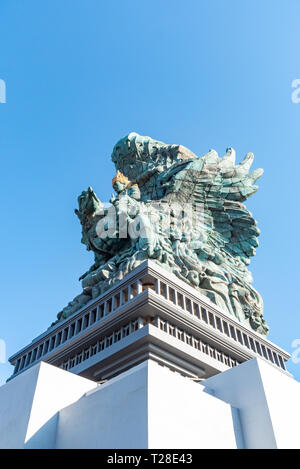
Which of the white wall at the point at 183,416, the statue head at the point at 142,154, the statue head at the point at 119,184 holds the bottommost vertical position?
the white wall at the point at 183,416

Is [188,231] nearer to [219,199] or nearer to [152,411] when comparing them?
[219,199]

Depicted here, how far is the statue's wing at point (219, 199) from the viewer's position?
81.7ft

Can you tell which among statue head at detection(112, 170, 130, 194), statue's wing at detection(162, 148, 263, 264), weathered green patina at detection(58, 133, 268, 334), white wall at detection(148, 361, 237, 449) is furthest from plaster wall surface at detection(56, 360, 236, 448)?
statue head at detection(112, 170, 130, 194)

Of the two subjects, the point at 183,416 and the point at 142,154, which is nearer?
the point at 183,416

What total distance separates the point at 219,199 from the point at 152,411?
20548mm

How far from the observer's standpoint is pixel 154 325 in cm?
1419

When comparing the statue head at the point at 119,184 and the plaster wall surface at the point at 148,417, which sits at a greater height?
the statue head at the point at 119,184

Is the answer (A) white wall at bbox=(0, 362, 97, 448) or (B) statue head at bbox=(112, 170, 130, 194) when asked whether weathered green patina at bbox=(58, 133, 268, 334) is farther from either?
(A) white wall at bbox=(0, 362, 97, 448)

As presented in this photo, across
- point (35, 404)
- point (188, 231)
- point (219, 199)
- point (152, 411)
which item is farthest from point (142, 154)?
point (152, 411)

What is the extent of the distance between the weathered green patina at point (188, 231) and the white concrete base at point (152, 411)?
9.60m

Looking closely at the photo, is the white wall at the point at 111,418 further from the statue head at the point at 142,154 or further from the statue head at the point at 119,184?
the statue head at the point at 142,154

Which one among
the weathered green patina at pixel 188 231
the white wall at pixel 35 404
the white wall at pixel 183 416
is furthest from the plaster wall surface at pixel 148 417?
the weathered green patina at pixel 188 231

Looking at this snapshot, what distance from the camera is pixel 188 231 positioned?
22234mm
